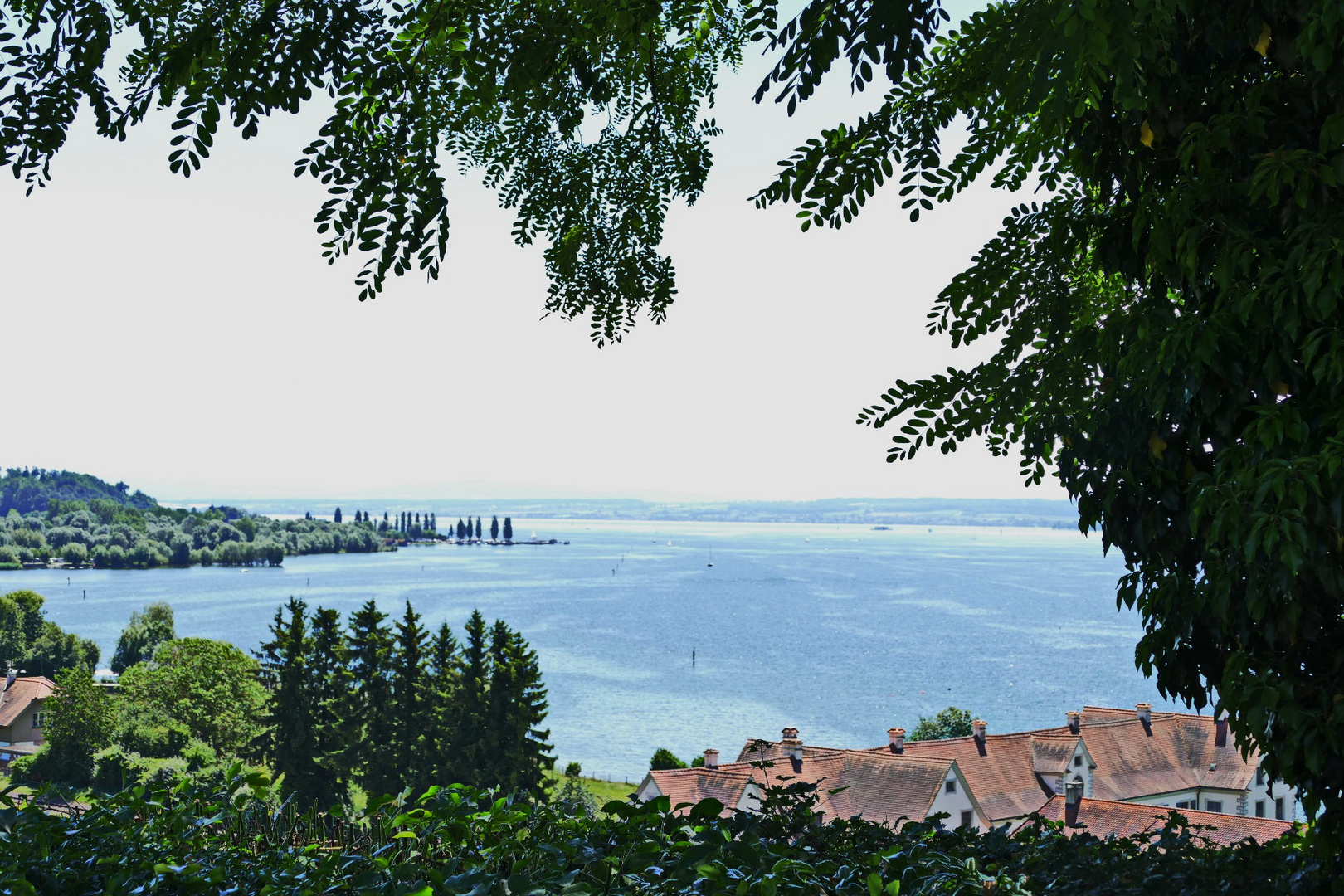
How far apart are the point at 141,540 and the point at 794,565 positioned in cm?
7613

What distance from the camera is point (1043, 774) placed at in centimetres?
2358

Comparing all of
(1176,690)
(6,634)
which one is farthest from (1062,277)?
(6,634)

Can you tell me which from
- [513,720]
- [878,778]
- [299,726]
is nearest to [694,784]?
[878,778]

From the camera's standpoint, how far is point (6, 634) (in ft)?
158

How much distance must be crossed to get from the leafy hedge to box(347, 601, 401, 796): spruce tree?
25.6 m

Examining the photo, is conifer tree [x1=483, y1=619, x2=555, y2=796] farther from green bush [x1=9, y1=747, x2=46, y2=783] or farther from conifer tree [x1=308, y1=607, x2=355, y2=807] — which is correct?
green bush [x1=9, y1=747, x2=46, y2=783]

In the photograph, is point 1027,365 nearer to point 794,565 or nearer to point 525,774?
→ point 525,774

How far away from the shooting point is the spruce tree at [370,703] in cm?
2666

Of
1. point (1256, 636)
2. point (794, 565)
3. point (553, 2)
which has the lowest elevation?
point (794, 565)

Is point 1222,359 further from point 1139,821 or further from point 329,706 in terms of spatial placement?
point 329,706

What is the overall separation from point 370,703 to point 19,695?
19713 millimetres

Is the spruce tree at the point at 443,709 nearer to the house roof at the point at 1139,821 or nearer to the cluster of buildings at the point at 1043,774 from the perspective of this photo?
the cluster of buildings at the point at 1043,774

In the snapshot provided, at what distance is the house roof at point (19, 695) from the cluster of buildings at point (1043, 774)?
2845 cm

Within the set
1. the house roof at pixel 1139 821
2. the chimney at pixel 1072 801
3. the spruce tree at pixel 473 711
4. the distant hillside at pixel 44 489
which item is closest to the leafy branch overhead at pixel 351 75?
the house roof at pixel 1139 821
